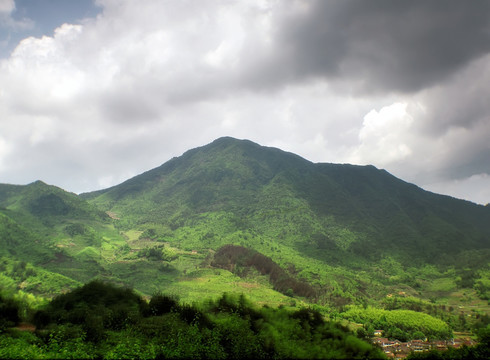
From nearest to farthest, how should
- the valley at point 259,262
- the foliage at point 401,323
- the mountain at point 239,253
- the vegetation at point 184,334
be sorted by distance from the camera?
1. the vegetation at point 184,334
2. the foliage at point 401,323
3. the valley at point 259,262
4. the mountain at point 239,253

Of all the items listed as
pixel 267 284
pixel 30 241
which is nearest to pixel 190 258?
pixel 267 284

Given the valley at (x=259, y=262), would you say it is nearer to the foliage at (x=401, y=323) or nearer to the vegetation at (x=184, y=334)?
the foliage at (x=401, y=323)

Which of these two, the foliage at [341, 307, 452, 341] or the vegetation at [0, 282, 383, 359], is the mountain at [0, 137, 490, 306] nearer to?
the foliage at [341, 307, 452, 341]

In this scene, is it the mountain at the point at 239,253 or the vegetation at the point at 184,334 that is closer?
the vegetation at the point at 184,334

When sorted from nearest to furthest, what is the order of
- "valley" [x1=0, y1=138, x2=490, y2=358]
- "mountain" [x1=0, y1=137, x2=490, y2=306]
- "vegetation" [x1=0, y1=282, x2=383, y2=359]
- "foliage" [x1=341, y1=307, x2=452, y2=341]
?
1. "vegetation" [x1=0, y1=282, x2=383, y2=359]
2. "foliage" [x1=341, y1=307, x2=452, y2=341]
3. "valley" [x1=0, y1=138, x2=490, y2=358]
4. "mountain" [x1=0, y1=137, x2=490, y2=306]

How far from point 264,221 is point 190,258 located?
239 feet

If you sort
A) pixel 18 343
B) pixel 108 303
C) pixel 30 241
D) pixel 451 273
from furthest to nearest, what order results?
pixel 451 273
pixel 30 241
pixel 108 303
pixel 18 343

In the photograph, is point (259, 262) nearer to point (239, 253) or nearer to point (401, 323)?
point (239, 253)

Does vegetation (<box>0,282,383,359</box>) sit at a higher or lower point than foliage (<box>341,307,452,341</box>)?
higher

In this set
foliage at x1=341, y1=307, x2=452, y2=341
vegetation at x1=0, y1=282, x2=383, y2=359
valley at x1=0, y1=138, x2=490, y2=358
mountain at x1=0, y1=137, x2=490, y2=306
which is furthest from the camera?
mountain at x1=0, y1=137, x2=490, y2=306

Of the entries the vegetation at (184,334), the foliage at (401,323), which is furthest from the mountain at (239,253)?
the vegetation at (184,334)

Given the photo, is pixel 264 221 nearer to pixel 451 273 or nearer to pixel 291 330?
pixel 451 273

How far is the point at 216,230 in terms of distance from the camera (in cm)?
16662

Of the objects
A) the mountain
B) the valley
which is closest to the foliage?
the valley
